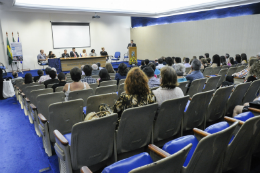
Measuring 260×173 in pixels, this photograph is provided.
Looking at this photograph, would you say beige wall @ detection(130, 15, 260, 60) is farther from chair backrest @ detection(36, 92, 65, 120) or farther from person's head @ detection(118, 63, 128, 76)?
chair backrest @ detection(36, 92, 65, 120)

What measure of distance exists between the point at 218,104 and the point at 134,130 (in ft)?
4.52

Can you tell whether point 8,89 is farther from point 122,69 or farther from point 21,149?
point 21,149

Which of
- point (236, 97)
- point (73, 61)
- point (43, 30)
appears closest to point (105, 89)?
Result: point (236, 97)

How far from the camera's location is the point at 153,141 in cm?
219

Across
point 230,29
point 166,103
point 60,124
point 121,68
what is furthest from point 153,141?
point 230,29

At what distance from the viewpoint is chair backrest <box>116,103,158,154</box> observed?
5.96 feet

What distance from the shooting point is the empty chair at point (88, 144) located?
160 centimetres

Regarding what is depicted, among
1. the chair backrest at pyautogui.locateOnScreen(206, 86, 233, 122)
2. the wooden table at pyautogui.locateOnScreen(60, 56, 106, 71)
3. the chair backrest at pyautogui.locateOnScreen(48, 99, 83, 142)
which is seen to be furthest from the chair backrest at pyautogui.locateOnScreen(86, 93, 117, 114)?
the wooden table at pyautogui.locateOnScreen(60, 56, 106, 71)

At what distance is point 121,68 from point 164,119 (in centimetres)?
273

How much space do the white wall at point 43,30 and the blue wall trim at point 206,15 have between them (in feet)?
7.09

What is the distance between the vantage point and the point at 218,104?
8.57 feet

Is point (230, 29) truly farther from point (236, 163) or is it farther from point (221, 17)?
point (236, 163)

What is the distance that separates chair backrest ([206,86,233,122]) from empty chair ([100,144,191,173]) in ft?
5.24

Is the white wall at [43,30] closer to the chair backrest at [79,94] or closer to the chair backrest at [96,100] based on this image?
the chair backrest at [79,94]
